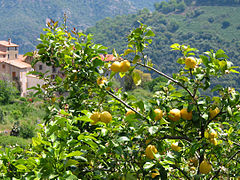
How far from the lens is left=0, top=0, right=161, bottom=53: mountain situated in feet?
302

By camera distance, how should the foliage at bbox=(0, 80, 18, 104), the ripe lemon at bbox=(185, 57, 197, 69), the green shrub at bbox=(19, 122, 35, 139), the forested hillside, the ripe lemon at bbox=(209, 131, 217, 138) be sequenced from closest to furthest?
the ripe lemon at bbox=(209, 131, 217, 138), the ripe lemon at bbox=(185, 57, 197, 69), the green shrub at bbox=(19, 122, 35, 139), the foliage at bbox=(0, 80, 18, 104), the forested hillside

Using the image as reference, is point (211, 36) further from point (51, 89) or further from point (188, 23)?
point (51, 89)

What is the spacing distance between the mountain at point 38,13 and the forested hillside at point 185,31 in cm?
2148

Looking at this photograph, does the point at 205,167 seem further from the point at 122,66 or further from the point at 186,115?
the point at 122,66

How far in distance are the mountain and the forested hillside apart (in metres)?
21.5

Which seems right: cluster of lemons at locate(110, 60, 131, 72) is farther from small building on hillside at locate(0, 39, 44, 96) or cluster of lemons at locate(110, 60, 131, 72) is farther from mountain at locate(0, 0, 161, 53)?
mountain at locate(0, 0, 161, 53)

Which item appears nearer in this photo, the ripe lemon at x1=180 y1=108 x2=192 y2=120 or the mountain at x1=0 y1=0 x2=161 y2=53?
the ripe lemon at x1=180 y1=108 x2=192 y2=120

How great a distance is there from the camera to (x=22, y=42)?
3536 inches

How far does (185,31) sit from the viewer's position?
6450 centimetres

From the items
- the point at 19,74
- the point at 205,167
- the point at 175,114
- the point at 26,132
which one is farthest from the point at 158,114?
the point at 19,74

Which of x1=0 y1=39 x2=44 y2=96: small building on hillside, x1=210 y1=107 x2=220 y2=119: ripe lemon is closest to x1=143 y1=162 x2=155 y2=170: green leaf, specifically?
x1=210 y1=107 x2=220 y2=119: ripe lemon

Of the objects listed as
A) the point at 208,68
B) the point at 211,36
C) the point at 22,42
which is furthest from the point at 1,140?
the point at 22,42

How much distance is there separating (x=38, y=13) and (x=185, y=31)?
6187cm

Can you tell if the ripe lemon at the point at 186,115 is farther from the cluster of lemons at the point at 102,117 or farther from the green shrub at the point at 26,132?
the green shrub at the point at 26,132
